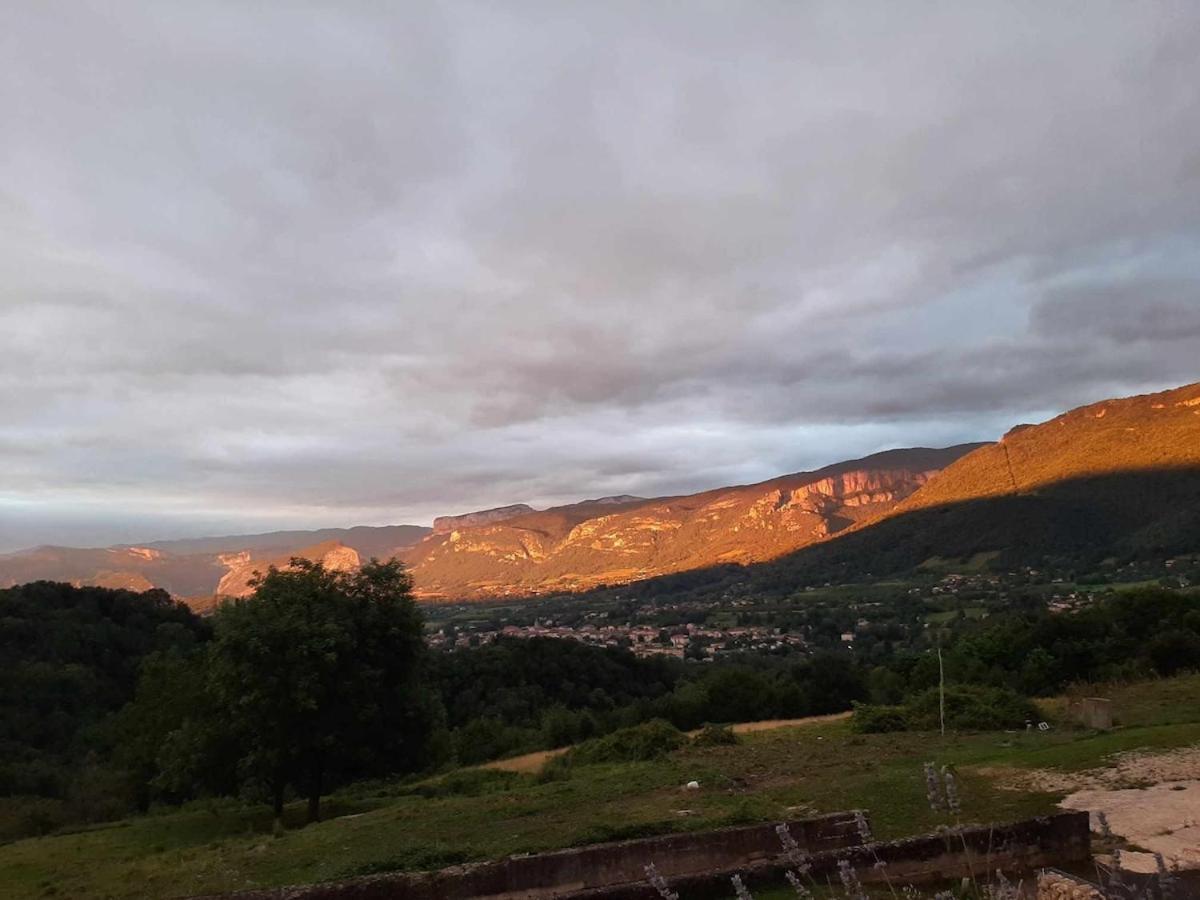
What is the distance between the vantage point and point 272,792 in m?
21.2

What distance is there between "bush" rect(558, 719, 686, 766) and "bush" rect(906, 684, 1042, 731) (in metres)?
7.20

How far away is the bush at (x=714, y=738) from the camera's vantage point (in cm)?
2317

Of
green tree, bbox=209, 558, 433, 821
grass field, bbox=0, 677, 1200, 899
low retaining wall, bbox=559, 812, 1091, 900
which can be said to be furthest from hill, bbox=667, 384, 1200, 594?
low retaining wall, bbox=559, 812, 1091, 900

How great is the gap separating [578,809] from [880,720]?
11.8m

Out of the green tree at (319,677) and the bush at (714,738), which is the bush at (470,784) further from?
the bush at (714,738)

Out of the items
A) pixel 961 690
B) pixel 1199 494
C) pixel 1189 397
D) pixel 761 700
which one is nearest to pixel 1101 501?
pixel 1199 494

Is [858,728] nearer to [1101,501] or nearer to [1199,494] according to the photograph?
[1199,494]

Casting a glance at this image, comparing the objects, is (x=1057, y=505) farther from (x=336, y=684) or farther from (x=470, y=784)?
(x=336, y=684)

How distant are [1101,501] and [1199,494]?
14070 millimetres

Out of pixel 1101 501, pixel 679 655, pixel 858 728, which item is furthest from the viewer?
pixel 1101 501

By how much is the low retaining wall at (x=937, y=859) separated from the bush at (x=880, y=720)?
14.2 metres

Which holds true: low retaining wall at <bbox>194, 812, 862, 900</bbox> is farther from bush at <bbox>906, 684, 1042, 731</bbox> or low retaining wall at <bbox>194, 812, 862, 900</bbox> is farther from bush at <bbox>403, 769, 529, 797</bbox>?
bush at <bbox>906, 684, 1042, 731</bbox>

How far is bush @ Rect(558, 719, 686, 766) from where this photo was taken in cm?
2241

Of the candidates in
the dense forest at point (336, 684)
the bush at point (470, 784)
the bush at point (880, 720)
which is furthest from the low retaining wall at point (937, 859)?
the bush at point (880, 720)
